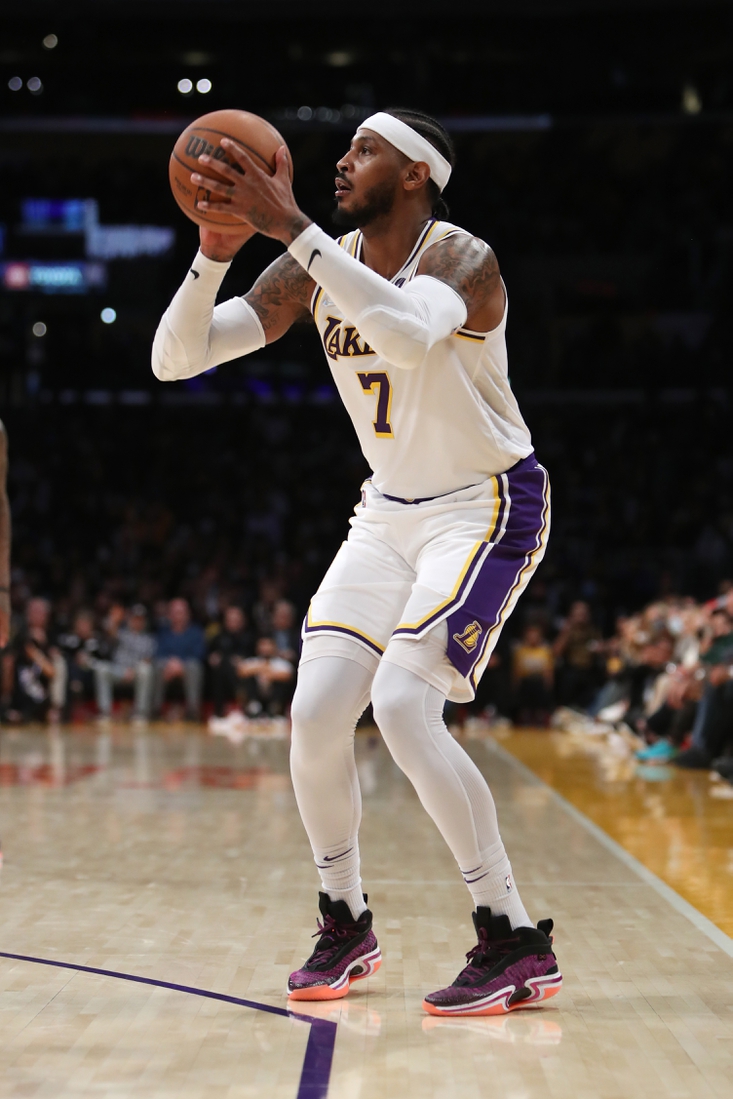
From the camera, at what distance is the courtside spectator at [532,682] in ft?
52.6

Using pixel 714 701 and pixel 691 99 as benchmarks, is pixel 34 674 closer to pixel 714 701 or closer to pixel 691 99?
pixel 714 701

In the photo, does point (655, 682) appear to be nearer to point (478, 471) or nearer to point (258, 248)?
point (478, 471)

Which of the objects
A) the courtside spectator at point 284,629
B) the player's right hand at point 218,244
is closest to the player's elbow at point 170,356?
the player's right hand at point 218,244

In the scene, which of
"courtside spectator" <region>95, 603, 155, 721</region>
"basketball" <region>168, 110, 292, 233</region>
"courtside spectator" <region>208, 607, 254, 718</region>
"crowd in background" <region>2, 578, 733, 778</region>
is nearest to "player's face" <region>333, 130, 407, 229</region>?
"basketball" <region>168, 110, 292, 233</region>

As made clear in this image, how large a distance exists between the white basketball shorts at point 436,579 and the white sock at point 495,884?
1.41 feet

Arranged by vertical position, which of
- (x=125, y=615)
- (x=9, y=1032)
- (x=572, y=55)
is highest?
(x=572, y=55)

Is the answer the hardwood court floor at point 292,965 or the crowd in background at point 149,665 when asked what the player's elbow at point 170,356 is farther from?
the crowd in background at point 149,665

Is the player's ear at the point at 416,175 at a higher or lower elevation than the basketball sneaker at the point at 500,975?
higher

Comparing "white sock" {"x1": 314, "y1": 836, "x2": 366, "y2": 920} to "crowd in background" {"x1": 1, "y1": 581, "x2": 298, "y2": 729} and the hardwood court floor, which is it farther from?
"crowd in background" {"x1": 1, "y1": 581, "x2": 298, "y2": 729}

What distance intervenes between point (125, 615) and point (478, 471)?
45.2ft

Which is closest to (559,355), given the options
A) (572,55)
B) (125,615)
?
(572,55)

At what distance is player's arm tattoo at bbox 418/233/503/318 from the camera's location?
340cm

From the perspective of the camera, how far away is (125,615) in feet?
55.6

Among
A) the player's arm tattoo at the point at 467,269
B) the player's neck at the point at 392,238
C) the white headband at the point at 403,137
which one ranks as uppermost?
the white headband at the point at 403,137
